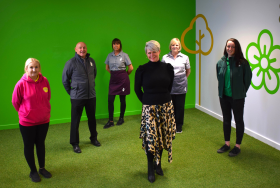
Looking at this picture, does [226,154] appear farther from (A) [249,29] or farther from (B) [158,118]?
(A) [249,29]

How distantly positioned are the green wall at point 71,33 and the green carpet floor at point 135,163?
39.4 inches

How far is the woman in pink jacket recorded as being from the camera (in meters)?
2.72

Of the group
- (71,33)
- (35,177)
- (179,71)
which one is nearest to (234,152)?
(179,71)

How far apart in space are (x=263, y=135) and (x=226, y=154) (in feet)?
2.88

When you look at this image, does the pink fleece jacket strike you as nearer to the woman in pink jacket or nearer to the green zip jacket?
the woman in pink jacket

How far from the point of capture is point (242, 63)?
10.7 ft

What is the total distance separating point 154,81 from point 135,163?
51.0 inches

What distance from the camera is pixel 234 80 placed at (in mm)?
3293

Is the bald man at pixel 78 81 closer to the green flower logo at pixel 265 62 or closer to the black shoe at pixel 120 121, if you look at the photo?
the black shoe at pixel 120 121

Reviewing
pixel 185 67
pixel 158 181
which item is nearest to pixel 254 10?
pixel 185 67

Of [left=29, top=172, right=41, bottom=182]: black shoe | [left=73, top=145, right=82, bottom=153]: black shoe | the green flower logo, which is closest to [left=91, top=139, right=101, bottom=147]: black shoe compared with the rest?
[left=73, top=145, right=82, bottom=153]: black shoe

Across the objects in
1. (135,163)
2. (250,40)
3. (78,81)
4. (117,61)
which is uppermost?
(250,40)

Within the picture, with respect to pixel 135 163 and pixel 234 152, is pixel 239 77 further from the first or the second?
pixel 135 163

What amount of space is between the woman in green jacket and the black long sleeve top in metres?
1.06
